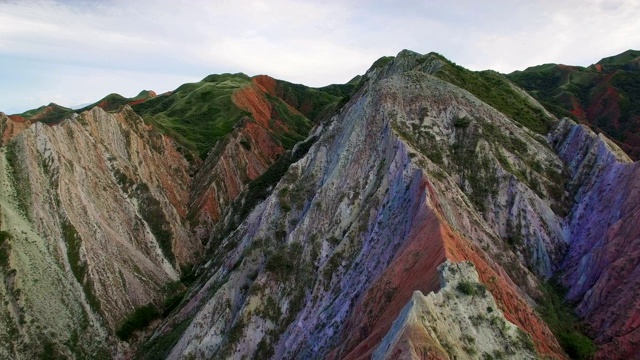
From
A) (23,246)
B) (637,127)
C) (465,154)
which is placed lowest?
(23,246)

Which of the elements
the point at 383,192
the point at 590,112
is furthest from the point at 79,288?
the point at 590,112

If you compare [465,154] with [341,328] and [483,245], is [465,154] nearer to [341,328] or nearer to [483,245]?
[483,245]

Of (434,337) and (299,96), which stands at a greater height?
(299,96)

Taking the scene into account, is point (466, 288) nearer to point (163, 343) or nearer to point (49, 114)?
point (163, 343)

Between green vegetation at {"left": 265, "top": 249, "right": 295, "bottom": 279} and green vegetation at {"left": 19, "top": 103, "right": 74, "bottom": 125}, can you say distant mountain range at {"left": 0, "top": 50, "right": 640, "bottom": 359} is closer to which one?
green vegetation at {"left": 265, "top": 249, "right": 295, "bottom": 279}

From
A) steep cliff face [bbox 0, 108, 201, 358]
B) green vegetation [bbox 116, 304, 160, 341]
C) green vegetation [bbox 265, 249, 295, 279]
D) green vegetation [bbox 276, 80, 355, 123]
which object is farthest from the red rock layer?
green vegetation [bbox 276, 80, 355, 123]

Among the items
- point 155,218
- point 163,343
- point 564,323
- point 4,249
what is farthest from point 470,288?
point 155,218

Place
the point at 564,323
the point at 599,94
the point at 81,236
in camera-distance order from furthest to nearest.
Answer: the point at 599,94
the point at 81,236
the point at 564,323
